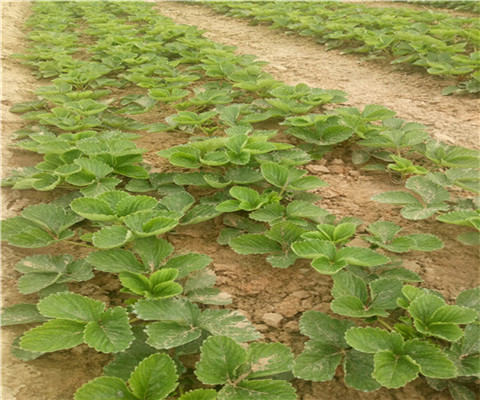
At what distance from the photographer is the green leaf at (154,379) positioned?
1.04m

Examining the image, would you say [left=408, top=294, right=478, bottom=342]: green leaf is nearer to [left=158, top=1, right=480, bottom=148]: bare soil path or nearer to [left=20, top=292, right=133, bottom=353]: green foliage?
[left=20, top=292, right=133, bottom=353]: green foliage

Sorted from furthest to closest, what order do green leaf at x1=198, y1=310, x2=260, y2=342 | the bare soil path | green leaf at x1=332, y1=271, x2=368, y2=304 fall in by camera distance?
the bare soil path
green leaf at x1=332, y1=271, x2=368, y2=304
green leaf at x1=198, y1=310, x2=260, y2=342

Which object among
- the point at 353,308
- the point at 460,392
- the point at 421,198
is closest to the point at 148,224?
the point at 353,308

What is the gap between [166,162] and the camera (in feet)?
8.03

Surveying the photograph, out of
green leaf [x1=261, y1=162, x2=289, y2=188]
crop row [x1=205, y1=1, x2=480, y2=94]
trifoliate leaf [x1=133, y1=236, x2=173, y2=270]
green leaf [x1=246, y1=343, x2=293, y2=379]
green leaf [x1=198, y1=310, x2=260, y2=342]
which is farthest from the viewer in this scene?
crop row [x1=205, y1=1, x2=480, y2=94]

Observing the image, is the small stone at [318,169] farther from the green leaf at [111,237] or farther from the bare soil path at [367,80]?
the green leaf at [111,237]

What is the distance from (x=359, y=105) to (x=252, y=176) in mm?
1715

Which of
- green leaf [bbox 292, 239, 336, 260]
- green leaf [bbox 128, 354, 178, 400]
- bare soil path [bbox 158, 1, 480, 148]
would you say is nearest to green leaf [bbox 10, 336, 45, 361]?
green leaf [bbox 128, 354, 178, 400]

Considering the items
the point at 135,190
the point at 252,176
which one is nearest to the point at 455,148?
the point at 252,176

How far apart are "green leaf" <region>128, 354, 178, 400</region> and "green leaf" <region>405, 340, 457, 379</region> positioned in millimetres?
640

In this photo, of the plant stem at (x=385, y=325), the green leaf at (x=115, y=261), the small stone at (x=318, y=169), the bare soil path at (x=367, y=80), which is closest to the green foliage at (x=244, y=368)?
the plant stem at (x=385, y=325)

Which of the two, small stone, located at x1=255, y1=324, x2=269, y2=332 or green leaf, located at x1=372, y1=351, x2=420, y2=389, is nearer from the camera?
green leaf, located at x1=372, y1=351, x2=420, y2=389

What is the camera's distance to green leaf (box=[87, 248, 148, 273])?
1432 millimetres

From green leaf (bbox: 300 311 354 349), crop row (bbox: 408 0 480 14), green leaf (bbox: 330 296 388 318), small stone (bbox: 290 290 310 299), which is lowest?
small stone (bbox: 290 290 310 299)
